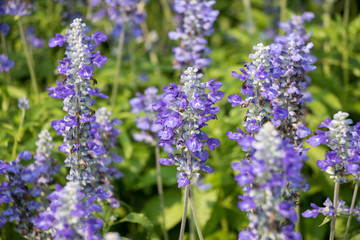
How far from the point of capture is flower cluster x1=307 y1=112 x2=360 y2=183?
313 centimetres

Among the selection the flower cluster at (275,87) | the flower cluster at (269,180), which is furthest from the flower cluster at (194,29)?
the flower cluster at (269,180)

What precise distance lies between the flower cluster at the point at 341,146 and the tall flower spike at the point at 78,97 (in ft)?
5.88

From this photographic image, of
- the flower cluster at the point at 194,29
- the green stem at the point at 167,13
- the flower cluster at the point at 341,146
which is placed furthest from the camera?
the green stem at the point at 167,13

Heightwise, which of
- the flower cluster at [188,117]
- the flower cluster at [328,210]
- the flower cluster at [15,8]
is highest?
the flower cluster at [15,8]

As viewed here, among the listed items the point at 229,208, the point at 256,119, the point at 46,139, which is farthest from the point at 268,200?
the point at 229,208

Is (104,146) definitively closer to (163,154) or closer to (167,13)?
(163,154)

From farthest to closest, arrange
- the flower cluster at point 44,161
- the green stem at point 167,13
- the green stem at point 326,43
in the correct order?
the green stem at point 167,13 < the green stem at point 326,43 < the flower cluster at point 44,161

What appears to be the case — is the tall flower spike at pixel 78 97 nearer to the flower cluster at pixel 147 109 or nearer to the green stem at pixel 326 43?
the flower cluster at pixel 147 109

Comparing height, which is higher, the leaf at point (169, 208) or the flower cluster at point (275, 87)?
the flower cluster at point (275, 87)

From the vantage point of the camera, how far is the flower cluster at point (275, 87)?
316 cm

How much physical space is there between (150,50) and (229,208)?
3.66 metres

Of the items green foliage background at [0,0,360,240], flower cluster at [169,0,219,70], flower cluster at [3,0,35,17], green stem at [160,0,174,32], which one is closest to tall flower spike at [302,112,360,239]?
green foliage background at [0,0,360,240]

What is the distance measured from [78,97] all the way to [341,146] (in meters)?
2.00

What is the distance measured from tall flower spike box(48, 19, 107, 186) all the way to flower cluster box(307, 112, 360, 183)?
179cm
